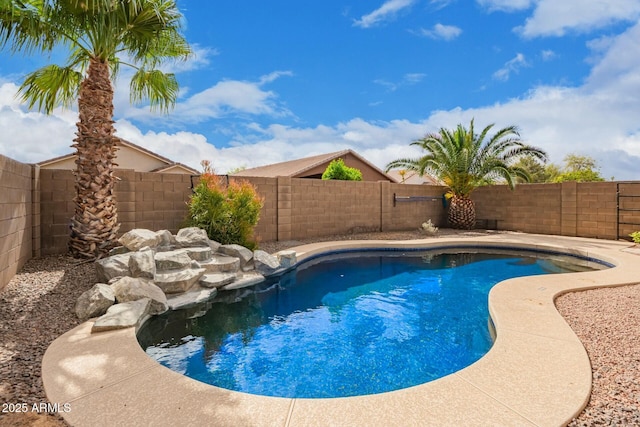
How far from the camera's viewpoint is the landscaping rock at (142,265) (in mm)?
5023

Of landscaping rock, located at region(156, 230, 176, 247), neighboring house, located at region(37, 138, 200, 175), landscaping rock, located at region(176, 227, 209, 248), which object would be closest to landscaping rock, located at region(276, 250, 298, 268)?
landscaping rock, located at region(176, 227, 209, 248)

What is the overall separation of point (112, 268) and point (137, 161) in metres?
15.5

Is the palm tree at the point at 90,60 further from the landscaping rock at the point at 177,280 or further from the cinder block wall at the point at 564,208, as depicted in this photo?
the cinder block wall at the point at 564,208

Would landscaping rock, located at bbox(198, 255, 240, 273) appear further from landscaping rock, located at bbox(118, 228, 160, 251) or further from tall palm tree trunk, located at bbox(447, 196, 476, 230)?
tall palm tree trunk, located at bbox(447, 196, 476, 230)

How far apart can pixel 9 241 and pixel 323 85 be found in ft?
43.4

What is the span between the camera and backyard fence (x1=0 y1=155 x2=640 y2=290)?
5.50m

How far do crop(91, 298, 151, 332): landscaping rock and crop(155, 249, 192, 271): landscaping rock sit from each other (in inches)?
50.0

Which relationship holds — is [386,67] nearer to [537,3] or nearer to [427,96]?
[427,96]

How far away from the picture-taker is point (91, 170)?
19.7ft

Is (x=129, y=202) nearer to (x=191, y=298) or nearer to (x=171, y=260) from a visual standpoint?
(x=171, y=260)

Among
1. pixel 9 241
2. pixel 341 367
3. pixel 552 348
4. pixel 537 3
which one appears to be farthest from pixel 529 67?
pixel 9 241

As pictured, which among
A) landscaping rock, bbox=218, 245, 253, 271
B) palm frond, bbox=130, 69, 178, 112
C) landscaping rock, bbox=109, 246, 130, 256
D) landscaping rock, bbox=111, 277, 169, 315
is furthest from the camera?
palm frond, bbox=130, 69, 178, 112

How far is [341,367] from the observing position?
11.0 ft

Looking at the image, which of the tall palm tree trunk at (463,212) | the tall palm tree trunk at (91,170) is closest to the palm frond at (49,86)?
the tall palm tree trunk at (91,170)
